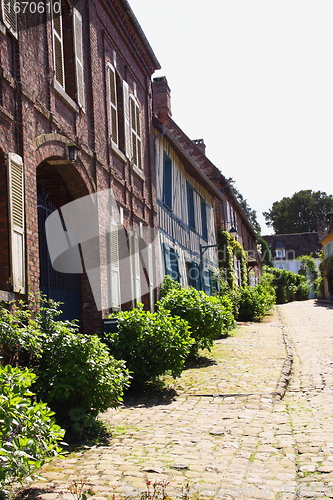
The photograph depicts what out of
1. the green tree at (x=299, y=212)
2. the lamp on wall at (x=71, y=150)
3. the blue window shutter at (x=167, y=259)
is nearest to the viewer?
the lamp on wall at (x=71, y=150)

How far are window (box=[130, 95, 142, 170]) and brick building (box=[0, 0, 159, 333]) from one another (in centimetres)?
2

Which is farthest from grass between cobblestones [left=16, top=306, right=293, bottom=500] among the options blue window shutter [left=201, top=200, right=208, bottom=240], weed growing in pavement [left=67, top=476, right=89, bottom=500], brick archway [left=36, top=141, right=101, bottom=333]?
blue window shutter [left=201, top=200, right=208, bottom=240]

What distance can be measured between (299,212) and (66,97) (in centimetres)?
5918

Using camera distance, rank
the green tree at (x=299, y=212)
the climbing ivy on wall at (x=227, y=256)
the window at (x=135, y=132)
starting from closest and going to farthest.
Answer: the window at (x=135, y=132) → the climbing ivy on wall at (x=227, y=256) → the green tree at (x=299, y=212)

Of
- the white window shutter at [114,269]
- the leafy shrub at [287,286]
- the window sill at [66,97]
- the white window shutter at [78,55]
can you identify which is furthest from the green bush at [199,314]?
the leafy shrub at [287,286]

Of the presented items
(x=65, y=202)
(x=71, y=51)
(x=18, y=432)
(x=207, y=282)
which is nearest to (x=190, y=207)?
(x=207, y=282)

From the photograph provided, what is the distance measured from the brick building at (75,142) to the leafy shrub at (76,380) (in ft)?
2.87

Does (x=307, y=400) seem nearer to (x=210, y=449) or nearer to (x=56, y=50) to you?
(x=210, y=449)

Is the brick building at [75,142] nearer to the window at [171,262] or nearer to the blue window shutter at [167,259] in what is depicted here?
the blue window shutter at [167,259]

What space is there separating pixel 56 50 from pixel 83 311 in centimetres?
422

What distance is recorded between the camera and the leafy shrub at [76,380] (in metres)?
5.54

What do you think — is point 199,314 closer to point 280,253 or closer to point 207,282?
point 207,282

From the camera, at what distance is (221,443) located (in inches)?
211

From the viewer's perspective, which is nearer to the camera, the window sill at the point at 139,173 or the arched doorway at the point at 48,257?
the arched doorway at the point at 48,257
